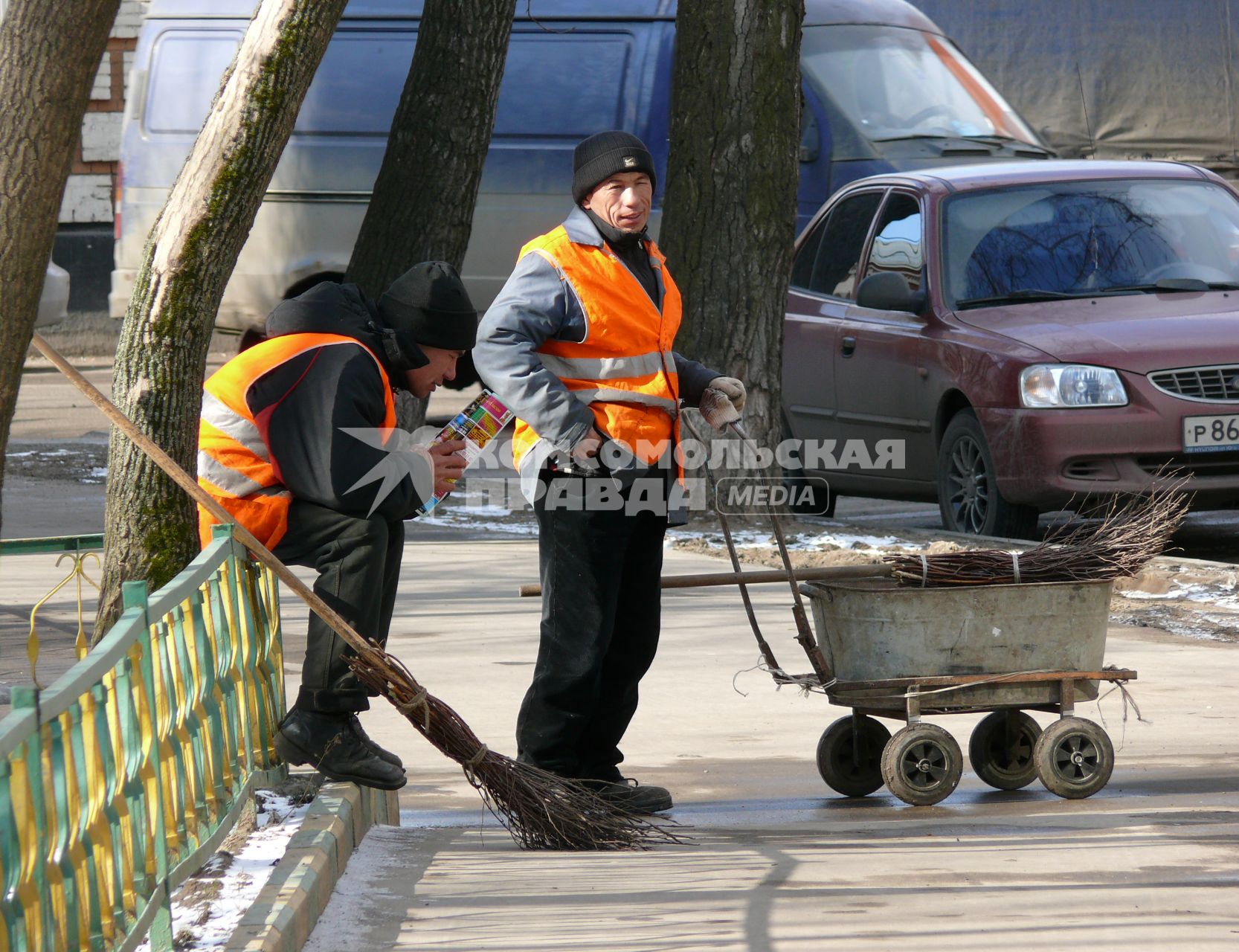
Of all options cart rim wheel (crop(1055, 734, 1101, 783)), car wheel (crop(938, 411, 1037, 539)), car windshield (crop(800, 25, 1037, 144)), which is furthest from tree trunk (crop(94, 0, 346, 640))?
car windshield (crop(800, 25, 1037, 144))

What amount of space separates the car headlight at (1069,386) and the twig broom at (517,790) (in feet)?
13.8

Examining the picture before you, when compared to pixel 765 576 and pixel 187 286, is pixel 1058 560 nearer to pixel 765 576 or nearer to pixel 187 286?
pixel 765 576

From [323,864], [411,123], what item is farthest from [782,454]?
[323,864]

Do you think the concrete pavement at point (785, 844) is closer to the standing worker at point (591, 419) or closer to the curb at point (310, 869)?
the curb at point (310, 869)

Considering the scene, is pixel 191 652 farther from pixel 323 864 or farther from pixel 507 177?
pixel 507 177

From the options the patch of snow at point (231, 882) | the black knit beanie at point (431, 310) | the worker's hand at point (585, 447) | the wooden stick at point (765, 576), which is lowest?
the patch of snow at point (231, 882)

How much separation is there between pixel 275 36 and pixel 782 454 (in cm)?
606

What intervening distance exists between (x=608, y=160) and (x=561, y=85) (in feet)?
28.0

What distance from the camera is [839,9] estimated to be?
1358 centimetres

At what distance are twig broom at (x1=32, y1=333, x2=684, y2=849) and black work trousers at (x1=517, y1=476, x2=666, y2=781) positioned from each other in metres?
0.19

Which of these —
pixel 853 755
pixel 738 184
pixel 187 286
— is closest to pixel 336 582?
pixel 187 286

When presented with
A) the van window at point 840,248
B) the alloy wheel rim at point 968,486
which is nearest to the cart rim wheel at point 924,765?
the alloy wheel rim at point 968,486

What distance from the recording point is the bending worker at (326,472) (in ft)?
15.1

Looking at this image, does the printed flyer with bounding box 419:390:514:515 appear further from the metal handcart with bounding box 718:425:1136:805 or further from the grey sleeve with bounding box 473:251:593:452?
the metal handcart with bounding box 718:425:1136:805
